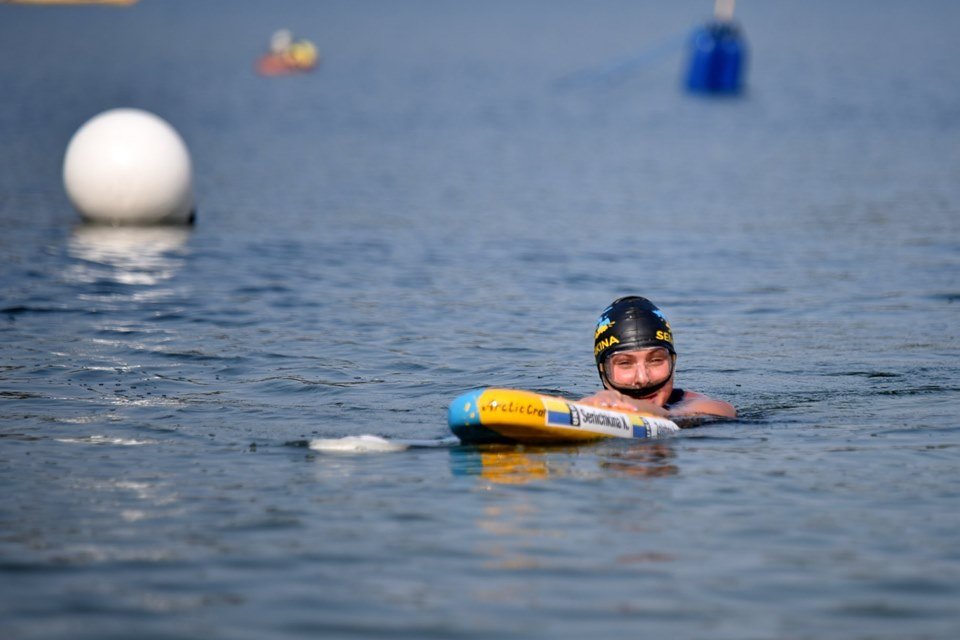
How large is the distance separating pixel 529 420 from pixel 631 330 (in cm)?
133

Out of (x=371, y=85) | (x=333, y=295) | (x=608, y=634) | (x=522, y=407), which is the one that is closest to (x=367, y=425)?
(x=522, y=407)

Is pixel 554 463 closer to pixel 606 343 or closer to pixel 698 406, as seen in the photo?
pixel 606 343

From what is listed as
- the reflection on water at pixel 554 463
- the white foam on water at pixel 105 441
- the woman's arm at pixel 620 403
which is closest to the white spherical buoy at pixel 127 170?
the white foam on water at pixel 105 441

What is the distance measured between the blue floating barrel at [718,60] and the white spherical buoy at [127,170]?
41.5 m

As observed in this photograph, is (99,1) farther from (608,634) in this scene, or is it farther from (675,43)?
(608,634)

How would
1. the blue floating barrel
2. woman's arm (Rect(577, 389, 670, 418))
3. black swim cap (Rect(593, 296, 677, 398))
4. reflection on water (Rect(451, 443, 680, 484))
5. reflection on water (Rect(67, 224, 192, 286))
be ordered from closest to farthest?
reflection on water (Rect(451, 443, 680, 484)) < woman's arm (Rect(577, 389, 670, 418)) < black swim cap (Rect(593, 296, 677, 398)) < reflection on water (Rect(67, 224, 192, 286)) < the blue floating barrel

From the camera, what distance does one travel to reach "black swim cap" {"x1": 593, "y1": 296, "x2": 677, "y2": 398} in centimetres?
1088

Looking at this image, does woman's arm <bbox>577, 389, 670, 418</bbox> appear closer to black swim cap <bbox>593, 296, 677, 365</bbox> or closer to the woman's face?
the woman's face

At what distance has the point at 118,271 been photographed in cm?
→ 1845

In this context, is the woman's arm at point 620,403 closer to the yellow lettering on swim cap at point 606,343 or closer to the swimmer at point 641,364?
the swimmer at point 641,364

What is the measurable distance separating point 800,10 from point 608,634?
600ft

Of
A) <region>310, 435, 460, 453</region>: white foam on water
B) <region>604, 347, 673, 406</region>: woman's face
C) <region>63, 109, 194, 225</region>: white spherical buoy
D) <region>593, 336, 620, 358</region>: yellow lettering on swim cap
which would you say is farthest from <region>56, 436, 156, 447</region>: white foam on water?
<region>63, 109, 194, 225</region>: white spherical buoy

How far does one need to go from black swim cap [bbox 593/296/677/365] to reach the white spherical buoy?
1208cm

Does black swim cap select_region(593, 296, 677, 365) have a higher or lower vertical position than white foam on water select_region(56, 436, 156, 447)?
higher
